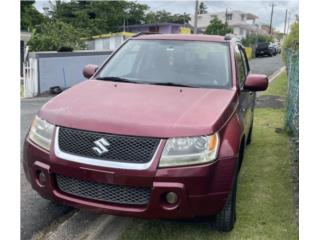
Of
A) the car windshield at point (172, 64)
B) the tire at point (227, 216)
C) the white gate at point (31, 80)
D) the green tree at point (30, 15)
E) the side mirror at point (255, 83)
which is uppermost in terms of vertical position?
the green tree at point (30, 15)

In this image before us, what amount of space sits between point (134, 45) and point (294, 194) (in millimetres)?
2501

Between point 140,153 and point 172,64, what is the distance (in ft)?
5.51

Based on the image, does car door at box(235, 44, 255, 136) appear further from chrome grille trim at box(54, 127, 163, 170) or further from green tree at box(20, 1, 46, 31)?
green tree at box(20, 1, 46, 31)

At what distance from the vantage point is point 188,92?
3795 millimetres

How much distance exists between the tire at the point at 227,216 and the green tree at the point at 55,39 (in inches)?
805

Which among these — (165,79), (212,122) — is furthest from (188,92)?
(212,122)

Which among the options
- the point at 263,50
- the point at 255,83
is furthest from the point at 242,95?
the point at 263,50

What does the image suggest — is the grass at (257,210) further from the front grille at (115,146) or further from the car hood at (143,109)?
the car hood at (143,109)

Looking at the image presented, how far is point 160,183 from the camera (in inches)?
114

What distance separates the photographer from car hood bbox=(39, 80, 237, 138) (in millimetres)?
3006

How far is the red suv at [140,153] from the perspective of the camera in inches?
115

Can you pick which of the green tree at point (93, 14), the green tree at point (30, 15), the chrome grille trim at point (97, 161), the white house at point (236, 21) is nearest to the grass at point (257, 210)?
the chrome grille trim at point (97, 161)

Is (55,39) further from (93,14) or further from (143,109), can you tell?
(143,109)
